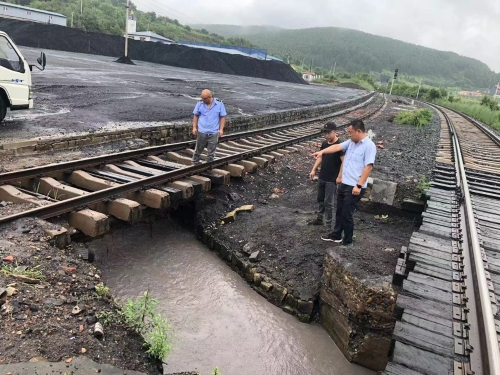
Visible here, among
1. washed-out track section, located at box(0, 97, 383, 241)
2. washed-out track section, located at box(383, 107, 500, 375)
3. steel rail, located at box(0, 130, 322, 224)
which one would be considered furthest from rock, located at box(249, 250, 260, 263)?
washed-out track section, located at box(383, 107, 500, 375)

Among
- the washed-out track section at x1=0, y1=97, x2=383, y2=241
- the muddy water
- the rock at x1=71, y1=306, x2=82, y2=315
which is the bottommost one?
the muddy water

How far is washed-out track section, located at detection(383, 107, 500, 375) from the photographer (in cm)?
306

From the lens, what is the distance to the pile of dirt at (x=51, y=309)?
301 centimetres

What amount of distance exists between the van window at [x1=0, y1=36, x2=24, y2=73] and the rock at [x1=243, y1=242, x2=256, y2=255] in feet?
23.5

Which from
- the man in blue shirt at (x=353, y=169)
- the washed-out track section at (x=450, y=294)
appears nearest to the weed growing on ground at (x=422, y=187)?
the washed-out track section at (x=450, y=294)

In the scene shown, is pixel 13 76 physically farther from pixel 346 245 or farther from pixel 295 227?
pixel 346 245

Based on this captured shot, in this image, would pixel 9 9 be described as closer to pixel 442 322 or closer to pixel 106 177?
pixel 106 177

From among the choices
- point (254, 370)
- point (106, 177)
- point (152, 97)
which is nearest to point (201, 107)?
point (106, 177)

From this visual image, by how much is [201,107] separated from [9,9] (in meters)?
65.9

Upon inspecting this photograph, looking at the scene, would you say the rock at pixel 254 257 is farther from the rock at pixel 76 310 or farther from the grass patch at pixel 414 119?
the grass patch at pixel 414 119

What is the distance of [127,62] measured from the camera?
3975 cm

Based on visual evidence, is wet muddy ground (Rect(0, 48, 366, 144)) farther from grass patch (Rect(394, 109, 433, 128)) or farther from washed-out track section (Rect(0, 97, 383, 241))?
grass patch (Rect(394, 109, 433, 128))

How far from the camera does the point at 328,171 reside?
6.38 metres

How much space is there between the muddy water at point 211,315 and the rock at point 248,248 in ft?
1.25
